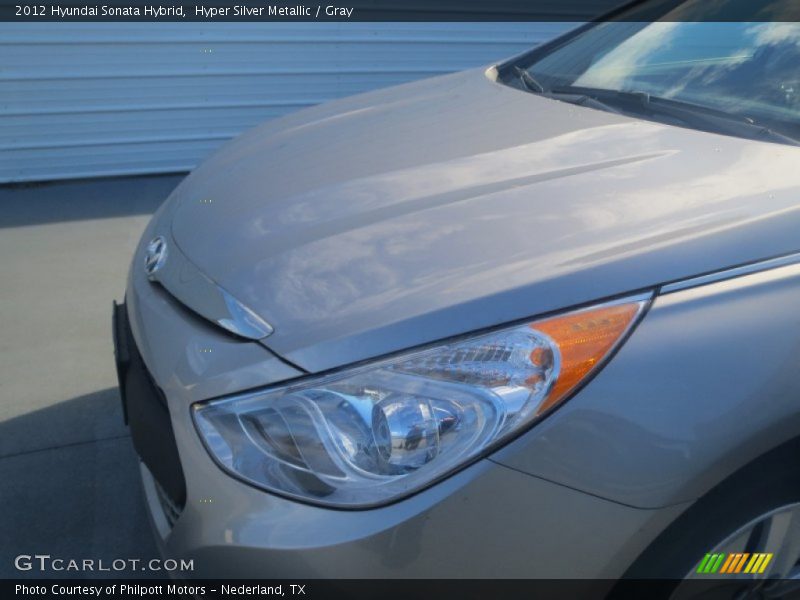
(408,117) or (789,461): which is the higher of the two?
(408,117)

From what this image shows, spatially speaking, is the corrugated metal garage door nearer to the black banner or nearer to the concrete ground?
the black banner

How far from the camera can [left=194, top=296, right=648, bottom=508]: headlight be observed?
4.58ft

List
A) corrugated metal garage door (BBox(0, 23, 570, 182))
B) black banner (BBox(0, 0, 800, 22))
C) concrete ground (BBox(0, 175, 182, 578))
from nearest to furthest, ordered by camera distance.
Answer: concrete ground (BBox(0, 175, 182, 578)) → black banner (BBox(0, 0, 800, 22)) → corrugated metal garage door (BBox(0, 23, 570, 182))

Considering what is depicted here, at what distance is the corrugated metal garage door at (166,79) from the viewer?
19.6 ft

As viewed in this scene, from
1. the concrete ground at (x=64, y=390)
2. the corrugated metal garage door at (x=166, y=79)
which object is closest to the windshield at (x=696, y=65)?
the concrete ground at (x=64, y=390)

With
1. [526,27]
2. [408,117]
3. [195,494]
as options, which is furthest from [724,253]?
[526,27]

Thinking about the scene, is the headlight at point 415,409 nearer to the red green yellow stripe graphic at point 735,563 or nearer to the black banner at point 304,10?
the red green yellow stripe graphic at point 735,563

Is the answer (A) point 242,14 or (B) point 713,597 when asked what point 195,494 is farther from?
(A) point 242,14

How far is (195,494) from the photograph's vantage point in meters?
1.53

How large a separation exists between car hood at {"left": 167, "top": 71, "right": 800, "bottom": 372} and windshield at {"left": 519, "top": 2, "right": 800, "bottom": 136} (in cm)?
27

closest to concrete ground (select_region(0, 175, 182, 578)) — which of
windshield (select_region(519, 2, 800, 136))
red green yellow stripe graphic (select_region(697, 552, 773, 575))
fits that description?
red green yellow stripe graphic (select_region(697, 552, 773, 575))

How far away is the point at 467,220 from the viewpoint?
68.0 inches

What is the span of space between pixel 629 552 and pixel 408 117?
1.51 meters

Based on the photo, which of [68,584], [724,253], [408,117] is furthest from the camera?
[408,117]
